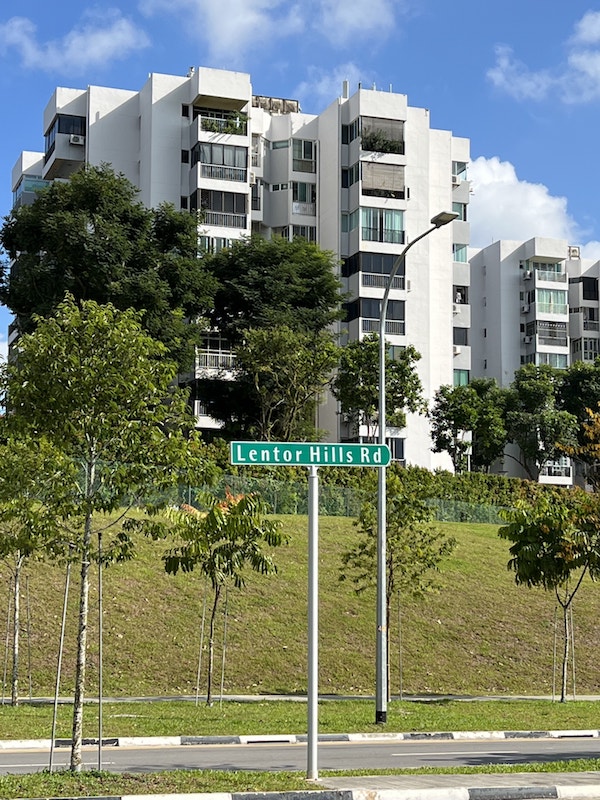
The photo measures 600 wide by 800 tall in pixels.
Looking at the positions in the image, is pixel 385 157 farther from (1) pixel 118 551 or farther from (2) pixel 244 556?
(1) pixel 118 551

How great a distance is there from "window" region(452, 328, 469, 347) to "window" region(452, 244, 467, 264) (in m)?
4.51

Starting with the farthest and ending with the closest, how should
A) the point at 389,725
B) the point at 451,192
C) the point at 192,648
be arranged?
the point at 451,192, the point at 192,648, the point at 389,725

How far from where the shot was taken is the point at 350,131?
6538 centimetres

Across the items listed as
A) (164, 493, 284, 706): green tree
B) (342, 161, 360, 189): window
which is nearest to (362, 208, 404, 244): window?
(342, 161, 360, 189): window

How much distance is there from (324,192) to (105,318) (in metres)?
54.8

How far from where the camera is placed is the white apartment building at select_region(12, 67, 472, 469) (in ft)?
204

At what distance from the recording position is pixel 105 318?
13125 millimetres

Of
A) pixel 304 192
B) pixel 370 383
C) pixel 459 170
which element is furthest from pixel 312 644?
pixel 459 170

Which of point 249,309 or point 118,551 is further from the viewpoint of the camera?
point 249,309

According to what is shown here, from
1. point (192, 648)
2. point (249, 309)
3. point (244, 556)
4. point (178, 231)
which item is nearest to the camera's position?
point (244, 556)

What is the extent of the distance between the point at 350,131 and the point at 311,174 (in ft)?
12.2

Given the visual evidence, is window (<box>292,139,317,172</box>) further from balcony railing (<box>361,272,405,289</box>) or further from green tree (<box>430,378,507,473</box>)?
green tree (<box>430,378,507,473</box>)

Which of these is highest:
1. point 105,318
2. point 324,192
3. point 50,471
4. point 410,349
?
point 324,192

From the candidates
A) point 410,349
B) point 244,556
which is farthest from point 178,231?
point 244,556
